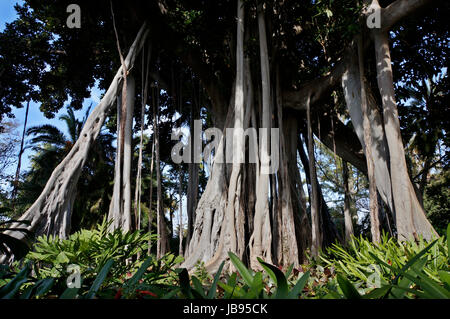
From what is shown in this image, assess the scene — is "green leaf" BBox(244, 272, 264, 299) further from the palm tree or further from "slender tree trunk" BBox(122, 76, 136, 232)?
the palm tree

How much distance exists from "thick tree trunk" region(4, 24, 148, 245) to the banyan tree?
1cm

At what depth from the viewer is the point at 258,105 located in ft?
13.8

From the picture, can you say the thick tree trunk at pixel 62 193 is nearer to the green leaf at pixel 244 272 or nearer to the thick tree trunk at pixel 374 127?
the green leaf at pixel 244 272

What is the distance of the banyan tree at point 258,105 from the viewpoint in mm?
2842

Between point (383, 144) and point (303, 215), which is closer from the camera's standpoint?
point (383, 144)

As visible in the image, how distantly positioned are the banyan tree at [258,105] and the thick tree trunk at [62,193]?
1 centimetres

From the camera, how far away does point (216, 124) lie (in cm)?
492

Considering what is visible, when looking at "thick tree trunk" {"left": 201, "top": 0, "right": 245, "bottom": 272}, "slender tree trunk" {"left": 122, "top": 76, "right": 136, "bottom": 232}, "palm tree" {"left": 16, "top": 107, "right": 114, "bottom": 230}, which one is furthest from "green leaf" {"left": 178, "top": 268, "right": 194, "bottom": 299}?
"palm tree" {"left": 16, "top": 107, "right": 114, "bottom": 230}

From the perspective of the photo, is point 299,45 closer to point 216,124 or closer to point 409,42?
point 409,42

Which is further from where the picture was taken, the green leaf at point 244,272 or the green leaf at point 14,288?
the green leaf at point 244,272

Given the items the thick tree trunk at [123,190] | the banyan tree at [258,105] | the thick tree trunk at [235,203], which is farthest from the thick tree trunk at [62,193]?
the thick tree trunk at [235,203]

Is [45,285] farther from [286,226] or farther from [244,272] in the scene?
[286,226]
